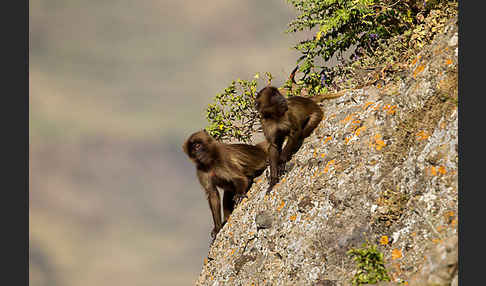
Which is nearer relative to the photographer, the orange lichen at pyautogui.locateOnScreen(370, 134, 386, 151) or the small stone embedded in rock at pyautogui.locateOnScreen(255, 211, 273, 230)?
the orange lichen at pyautogui.locateOnScreen(370, 134, 386, 151)

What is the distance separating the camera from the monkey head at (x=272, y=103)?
7629 mm

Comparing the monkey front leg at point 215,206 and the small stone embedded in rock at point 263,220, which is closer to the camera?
the small stone embedded in rock at point 263,220

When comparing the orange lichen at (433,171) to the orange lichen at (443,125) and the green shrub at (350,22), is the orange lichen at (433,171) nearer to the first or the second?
the orange lichen at (443,125)

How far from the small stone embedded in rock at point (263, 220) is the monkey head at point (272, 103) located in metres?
1.54

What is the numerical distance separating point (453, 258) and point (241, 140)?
771 centimetres

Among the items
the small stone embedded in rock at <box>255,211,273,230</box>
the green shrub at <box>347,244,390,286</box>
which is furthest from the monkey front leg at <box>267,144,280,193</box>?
the green shrub at <box>347,244,390,286</box>

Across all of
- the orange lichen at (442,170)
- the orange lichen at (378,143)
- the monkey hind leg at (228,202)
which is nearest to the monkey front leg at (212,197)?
the monkey hind leg at (228,202)

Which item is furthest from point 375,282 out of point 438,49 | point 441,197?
point 438,49

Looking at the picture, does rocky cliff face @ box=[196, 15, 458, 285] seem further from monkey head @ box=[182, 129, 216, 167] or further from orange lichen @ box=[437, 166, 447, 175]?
monkey head @ box=[182, 129, 216, 167]

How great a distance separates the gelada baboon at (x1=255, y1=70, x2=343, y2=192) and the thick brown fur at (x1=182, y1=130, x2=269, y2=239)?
1.00 m

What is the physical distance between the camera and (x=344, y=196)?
6.28m

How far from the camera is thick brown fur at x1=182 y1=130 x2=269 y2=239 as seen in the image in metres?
8.66

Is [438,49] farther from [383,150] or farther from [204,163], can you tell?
[204,163]

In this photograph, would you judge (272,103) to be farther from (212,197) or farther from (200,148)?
(212,197)
